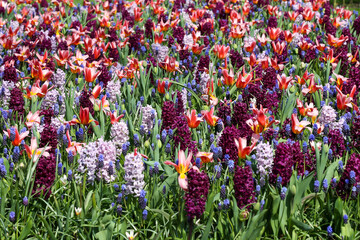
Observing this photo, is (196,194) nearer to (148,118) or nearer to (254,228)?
(254,228)

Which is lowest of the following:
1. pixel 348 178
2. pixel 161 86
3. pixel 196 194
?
pixel 161 86

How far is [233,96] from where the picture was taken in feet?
16.0

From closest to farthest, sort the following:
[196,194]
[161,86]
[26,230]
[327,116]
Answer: [196,194]
[26,230]
[327,116]
[161,86]

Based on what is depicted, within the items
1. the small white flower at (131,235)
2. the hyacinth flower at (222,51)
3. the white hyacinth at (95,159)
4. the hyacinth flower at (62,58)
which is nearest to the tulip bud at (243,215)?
the small white flower at (131,235)


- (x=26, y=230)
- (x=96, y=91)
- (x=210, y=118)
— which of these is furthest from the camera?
(x=96, y=91)

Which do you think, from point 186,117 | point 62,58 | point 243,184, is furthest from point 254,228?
point 62,58

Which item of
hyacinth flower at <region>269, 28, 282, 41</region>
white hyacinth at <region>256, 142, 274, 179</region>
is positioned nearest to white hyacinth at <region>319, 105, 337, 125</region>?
white hyacinth at <region>256, 142, 274, 179</region>

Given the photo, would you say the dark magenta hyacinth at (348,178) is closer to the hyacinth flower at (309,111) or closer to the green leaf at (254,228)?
the green leaf at (254,228)

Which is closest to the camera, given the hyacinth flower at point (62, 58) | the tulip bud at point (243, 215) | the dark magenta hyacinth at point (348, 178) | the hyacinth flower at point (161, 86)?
the tulip bud at point (243, 215)

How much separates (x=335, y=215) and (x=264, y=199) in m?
0.42

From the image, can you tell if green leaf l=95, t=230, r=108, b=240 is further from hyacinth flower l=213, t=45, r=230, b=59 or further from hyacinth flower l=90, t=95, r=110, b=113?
hyacinth flower l=213, t=45, r=230, b=59

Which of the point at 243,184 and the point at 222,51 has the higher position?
Answer: the point at 243,184

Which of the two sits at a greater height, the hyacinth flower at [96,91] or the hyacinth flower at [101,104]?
the hyacinth flower at [96,91]

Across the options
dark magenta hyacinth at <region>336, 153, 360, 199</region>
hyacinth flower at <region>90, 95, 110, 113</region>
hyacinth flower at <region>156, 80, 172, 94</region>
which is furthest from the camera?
hyacinth flower at <region>156, 80, 172, 94</region>
